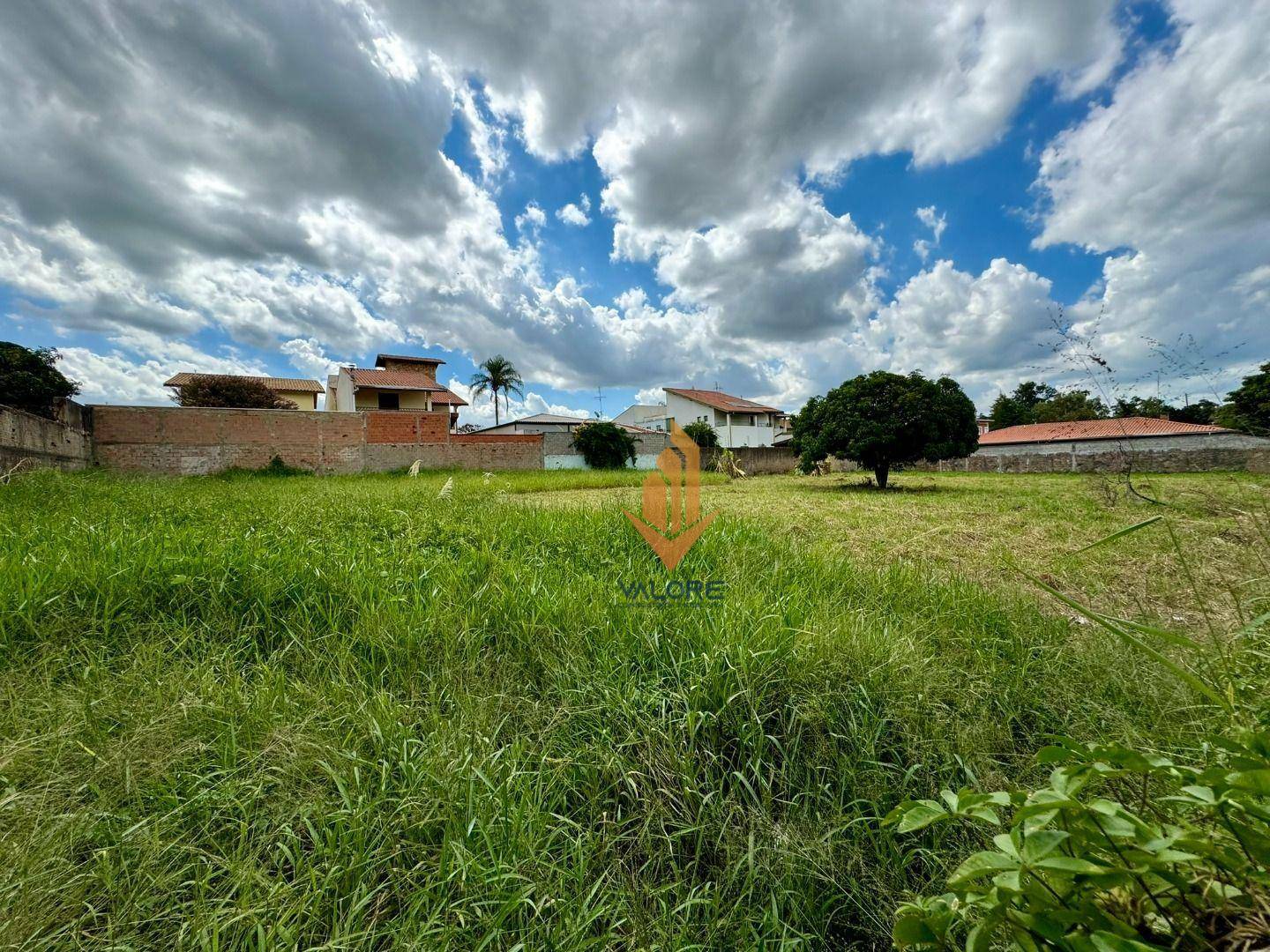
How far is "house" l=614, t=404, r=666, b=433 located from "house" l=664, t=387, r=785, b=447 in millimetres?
961

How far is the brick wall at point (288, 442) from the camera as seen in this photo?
12867mm

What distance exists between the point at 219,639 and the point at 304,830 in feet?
4.03

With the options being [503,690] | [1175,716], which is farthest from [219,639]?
[1175,716]

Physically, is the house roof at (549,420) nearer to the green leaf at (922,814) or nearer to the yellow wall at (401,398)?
the yellow wall at (401,398)

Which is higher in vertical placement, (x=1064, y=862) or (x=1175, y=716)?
(x=1064, y=862)

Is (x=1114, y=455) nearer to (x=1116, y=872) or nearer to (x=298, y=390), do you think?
(x=1116, y=872)

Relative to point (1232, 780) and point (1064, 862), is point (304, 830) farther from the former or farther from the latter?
point (1232, 780)

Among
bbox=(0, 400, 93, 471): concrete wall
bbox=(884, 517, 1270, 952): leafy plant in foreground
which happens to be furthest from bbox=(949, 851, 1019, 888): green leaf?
bbox=(0, 400, 93, 471): concrete wall

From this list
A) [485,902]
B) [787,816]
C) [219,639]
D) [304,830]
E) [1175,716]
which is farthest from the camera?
[219,639]

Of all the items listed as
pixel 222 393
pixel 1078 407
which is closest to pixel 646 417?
pixel 222 393

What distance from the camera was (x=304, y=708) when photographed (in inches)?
66.4

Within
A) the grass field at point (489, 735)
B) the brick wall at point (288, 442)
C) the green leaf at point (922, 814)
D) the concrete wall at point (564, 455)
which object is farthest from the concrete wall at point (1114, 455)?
the brick wall at point (288, 442)

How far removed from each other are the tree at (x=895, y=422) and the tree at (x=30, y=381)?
19457 millimetres

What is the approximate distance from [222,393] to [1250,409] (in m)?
33.8
